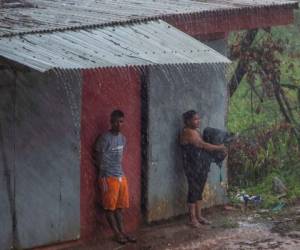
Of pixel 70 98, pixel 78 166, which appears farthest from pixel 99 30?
pixel 78 166

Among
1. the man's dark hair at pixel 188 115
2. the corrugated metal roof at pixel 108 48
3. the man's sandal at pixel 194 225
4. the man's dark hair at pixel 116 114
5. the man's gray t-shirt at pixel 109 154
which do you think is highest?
the corrugated metal roof at pixel 108 48

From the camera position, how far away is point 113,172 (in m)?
9.53

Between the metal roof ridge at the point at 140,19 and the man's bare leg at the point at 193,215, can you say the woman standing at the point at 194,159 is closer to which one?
the man's bare leg at the point at 193,215

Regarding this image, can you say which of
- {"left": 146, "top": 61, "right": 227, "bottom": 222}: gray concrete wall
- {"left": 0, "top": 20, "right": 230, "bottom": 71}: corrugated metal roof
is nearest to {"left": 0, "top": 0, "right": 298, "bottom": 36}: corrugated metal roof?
{"left": 0, "top": 20, "right": 230, "bottom": 71}: corrugated metal roof

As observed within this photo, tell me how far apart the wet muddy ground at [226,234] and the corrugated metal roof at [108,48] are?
8.15 feet

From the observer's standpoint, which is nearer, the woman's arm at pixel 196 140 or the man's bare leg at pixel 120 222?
the man's bare leg at pixel 120 222

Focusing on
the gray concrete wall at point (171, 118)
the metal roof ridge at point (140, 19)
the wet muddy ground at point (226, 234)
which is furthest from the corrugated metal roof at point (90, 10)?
the wet muddy ground at point (226, 234)

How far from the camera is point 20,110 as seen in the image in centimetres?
859

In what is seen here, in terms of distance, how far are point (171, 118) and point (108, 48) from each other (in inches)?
117

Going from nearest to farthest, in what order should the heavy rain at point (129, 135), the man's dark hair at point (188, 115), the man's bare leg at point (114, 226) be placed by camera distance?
the heavy rain at point (129, 135) → the man's bare leg at point (114, 226) → the man's dark hair at point (188, 115)

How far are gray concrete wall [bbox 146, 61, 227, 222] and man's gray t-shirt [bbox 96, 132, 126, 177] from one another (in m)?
0.89

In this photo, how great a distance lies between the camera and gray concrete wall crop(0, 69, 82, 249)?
861 centimetres

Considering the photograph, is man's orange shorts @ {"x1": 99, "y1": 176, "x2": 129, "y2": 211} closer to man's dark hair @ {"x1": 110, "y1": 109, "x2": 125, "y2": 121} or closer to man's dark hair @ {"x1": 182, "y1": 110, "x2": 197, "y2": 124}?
man's dark hair @ {"x1": 110, "y1": 109, "x2": 125, "y2": 121}

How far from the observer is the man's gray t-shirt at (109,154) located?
946 cm
